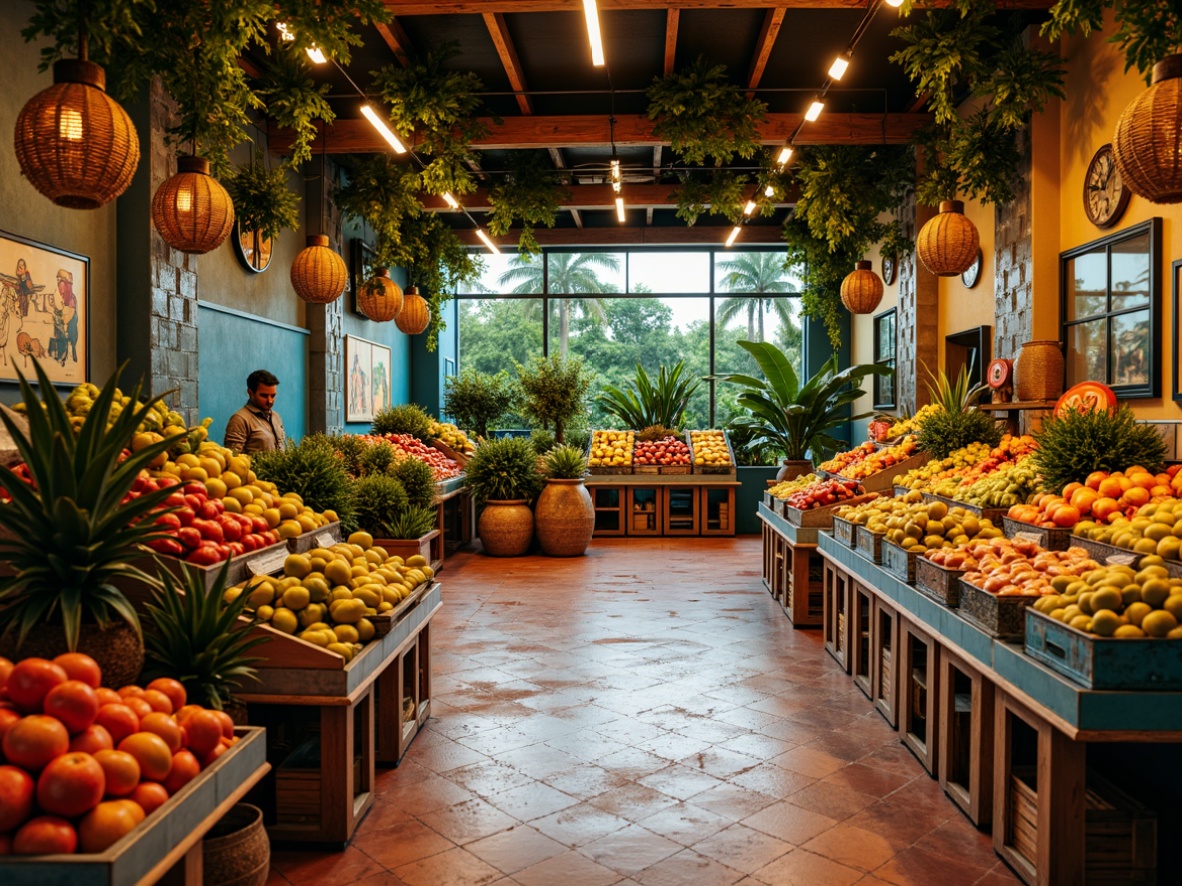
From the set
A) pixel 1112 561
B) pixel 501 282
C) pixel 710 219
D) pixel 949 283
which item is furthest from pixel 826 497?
pixel 501 282

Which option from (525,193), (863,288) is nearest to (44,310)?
(525,193)

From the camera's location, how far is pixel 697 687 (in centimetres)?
452

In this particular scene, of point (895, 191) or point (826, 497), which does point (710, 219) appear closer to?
point (895, 191)

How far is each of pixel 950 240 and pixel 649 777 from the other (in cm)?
446

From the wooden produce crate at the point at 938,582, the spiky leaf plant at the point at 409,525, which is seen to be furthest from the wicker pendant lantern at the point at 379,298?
the wooden produce crate at the point at 938,582

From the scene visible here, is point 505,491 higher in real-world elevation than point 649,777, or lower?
higher

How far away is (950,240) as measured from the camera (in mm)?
6152

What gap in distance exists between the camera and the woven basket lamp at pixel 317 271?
7270 mm

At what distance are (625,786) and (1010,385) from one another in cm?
430

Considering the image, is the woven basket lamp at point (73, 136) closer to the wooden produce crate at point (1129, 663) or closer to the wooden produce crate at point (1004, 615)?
the wooden produce crate at point (1004, 615)

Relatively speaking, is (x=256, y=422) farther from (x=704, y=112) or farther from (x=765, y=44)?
(x=765, y=44)

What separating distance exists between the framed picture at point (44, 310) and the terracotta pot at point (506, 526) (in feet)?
13.7

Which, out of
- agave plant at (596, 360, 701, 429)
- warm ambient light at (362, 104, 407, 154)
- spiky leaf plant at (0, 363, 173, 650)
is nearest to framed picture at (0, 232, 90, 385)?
warm ambient light at (362, 104, 407, 154)

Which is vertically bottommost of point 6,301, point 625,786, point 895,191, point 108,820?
point 625,786
